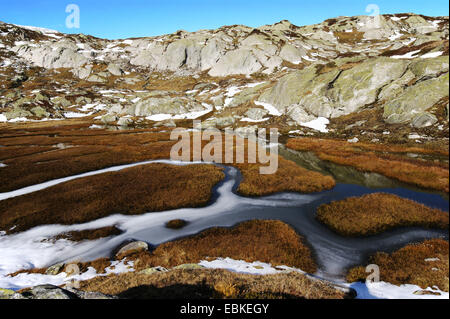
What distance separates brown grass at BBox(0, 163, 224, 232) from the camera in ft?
61.8

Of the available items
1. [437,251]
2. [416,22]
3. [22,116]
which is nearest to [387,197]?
[437,251]

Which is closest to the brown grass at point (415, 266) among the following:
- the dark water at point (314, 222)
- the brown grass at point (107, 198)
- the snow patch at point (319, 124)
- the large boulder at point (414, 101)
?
the dark water at point (314, 222)

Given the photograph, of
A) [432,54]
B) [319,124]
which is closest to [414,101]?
[319,124]

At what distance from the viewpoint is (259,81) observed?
11194 centimetres

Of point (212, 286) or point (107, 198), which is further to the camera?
point (107, 198)

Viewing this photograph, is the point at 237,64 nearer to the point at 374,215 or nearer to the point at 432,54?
the point at 432,54

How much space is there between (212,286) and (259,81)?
115 m

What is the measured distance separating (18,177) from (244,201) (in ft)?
98.7

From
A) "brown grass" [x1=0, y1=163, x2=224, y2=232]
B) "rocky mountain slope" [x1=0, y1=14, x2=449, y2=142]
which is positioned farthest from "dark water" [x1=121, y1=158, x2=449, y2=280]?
"rocky mountain slope" [x1=0, y1=14, x2=449, y2=142]

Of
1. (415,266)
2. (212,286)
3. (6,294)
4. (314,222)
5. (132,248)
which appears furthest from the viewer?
(314,222)

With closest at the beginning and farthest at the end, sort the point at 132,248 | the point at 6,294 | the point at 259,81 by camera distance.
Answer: the point at 6,294
the point at 132,248
the point at 259,81

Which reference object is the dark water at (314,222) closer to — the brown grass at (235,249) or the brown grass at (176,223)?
the brown grass at (176,223)

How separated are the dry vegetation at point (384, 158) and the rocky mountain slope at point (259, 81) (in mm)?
6275

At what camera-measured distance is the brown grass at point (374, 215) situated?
13.4 meters
